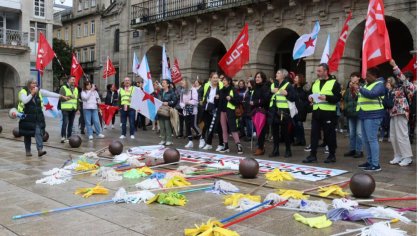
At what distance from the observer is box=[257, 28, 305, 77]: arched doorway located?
811 inches

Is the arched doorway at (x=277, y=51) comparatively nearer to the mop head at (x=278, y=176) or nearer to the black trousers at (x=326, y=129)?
the black trousers at (x=326, y=129)

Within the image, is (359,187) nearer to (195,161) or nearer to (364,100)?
(364,100)

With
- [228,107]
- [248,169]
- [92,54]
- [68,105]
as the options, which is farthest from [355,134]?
[92,54]

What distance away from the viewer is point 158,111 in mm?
11789

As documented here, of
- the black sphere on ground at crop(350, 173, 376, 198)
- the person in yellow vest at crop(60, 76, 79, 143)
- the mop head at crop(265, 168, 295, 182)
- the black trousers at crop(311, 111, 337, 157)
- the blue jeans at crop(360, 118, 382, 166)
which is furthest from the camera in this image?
the person in yellow vest at crop(60, 76, 79, 143)

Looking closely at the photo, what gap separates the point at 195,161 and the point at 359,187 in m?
3.97

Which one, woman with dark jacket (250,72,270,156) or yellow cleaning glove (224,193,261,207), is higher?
woman with dark jacket (250,72,270,156)

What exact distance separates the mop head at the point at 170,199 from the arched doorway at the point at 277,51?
15411 millimetres

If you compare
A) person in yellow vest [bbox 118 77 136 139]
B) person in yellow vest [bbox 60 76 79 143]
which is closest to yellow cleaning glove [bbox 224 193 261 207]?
person in yellow vest [bbox 60 76 79 143]

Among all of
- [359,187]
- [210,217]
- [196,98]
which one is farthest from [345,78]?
[210,217]

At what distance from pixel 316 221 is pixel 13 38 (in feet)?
113

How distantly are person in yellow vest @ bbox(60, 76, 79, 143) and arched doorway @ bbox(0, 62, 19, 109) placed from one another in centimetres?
2514

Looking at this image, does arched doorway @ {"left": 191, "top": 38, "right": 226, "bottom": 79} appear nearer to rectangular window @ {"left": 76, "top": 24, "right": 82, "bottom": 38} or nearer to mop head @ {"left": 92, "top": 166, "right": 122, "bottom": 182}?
mop head @ {"left": 92, "top": 166, "right": 122, "bottom": 182}

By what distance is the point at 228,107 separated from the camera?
10266 millimetres
